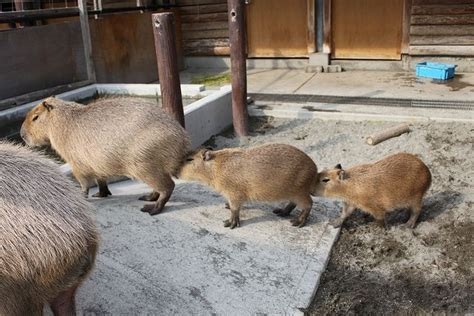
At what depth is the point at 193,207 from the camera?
12.3ft

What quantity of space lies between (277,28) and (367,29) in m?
1.55

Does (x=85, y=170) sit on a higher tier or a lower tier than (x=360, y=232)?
higher

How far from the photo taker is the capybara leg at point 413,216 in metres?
3.49

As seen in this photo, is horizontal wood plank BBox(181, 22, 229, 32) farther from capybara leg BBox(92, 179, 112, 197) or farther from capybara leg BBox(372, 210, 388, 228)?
capybara leg BBox(372, 210, 388, 228)

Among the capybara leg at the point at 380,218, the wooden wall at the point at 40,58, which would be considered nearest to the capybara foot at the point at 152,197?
the capybara leg at the point at 380,218

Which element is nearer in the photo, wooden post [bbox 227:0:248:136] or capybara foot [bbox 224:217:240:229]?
capybara foot [bbox 224:217:240:229]

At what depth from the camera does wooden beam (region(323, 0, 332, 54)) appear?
832 centimetres

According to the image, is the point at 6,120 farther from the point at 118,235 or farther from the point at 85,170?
the point at 118,235

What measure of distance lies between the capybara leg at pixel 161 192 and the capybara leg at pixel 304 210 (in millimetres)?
918

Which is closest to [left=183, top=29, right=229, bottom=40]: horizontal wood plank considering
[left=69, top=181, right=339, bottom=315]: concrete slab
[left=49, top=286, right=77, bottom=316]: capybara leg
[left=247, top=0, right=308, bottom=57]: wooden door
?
[left=247, top=0, right=308, bottom=57]: wooden door

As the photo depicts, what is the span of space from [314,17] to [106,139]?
5914 millimetres

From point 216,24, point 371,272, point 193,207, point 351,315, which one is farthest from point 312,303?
point 216,24

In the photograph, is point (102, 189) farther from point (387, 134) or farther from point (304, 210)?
point (387, 134)

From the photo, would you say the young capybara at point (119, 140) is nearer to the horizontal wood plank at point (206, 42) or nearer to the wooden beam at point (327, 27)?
the wooden beam at point (327, 27)
